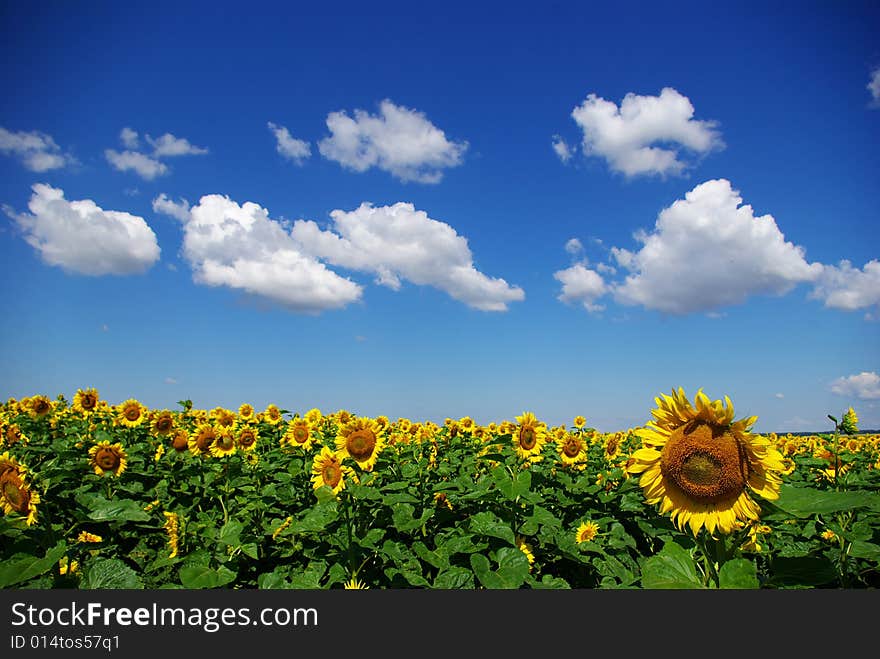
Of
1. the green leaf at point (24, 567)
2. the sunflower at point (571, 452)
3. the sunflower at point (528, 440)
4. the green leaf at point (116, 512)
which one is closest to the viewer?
the green leaf at point (24, 567)

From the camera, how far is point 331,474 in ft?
18.6

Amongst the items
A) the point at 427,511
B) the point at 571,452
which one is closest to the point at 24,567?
the point at 427,511

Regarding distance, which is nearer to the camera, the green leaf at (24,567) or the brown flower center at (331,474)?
the green leaf at (24,567)

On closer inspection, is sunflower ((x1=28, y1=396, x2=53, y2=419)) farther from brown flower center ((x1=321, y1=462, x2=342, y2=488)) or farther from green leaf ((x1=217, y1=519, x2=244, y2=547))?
green leaf ((x1=217, y1=519, x2=244, y2=547))

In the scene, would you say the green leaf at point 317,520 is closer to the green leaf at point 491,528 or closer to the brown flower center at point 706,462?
the green leaf at point 491,528

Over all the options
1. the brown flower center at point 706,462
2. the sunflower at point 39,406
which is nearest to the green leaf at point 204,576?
the brown flower center at point 706,462

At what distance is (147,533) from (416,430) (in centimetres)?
630

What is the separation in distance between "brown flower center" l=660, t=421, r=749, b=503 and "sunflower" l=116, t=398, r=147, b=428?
395 inches

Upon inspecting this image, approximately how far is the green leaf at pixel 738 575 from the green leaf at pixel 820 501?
0.30 metres

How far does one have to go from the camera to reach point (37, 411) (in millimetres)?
10797

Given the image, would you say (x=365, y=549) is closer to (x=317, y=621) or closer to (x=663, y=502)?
(x=317, y=621)

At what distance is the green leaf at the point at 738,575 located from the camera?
Result: 2.17m

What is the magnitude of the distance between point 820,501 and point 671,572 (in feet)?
2.40

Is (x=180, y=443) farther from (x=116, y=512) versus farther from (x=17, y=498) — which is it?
(x=116, y=512)
